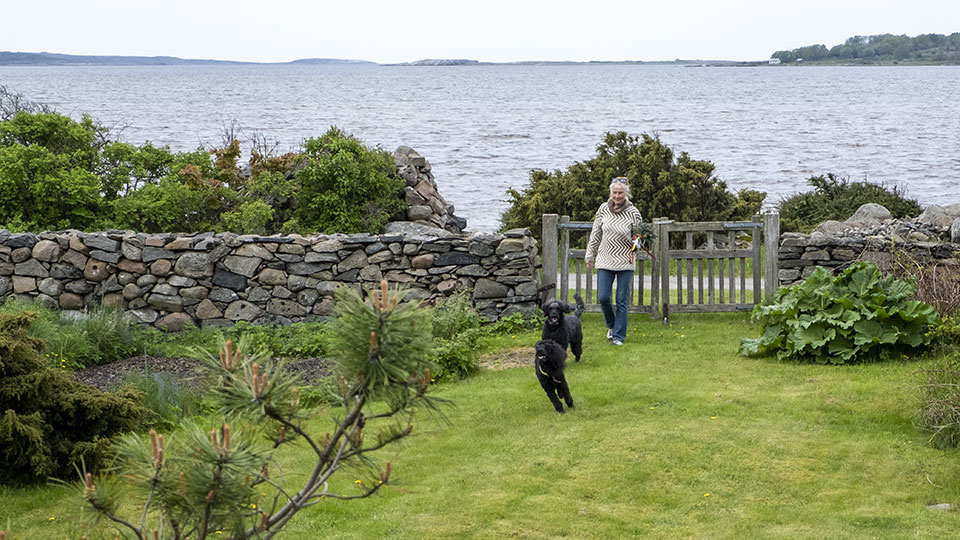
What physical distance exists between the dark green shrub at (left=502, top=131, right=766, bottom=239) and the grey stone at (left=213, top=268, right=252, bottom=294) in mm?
7697

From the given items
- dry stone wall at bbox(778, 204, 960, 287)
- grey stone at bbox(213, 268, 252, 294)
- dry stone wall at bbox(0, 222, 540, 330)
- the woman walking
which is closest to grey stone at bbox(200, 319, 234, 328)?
dry stone wall at bbox(0, 222, 540, 330)

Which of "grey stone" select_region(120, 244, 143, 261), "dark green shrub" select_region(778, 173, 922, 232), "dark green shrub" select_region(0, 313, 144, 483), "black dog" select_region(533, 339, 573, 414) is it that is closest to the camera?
"dark green shrub" select_region(0, 313, 144, 483)

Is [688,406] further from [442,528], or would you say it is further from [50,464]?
[50,464]

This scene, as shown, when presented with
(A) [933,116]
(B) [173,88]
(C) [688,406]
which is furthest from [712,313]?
(B) [173,88]

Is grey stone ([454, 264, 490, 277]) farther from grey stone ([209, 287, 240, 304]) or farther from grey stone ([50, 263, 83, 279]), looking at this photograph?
grey stone ([50, 263, 83, 279])

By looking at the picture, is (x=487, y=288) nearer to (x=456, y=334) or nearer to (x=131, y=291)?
(x=456, y=334)

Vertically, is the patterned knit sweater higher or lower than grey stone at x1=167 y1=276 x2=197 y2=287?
higher

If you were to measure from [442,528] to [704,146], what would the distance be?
54080 millimetres

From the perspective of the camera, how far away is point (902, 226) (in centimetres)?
1524

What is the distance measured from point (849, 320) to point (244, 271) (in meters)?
7.03

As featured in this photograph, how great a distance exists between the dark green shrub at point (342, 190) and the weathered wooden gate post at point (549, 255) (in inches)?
107

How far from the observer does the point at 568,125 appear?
73125mm

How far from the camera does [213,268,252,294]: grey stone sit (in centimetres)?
1226

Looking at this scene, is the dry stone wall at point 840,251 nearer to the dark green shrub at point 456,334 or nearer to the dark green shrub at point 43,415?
the dark green shrub at point 456,334
